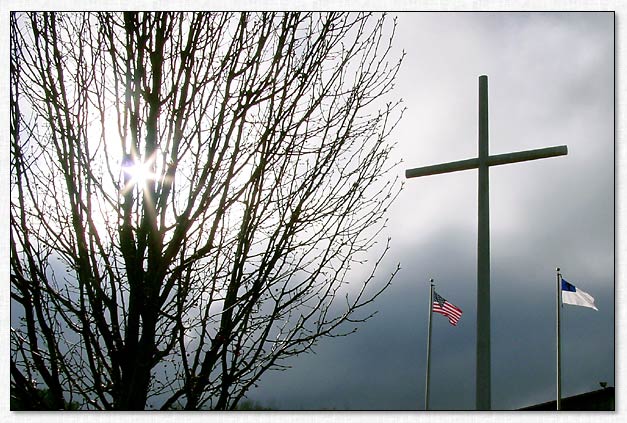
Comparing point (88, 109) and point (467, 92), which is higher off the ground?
point (467, 92)

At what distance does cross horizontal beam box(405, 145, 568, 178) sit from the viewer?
2.66 meters

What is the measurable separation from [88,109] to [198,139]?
1.20 feet

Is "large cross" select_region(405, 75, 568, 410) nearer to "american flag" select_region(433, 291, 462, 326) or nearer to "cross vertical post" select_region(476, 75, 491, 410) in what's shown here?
"cross vertical post" select_region(476, 75, 491, 410)

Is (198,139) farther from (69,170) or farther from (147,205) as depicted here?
(69,170)

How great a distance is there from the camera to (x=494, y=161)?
277 centimetres

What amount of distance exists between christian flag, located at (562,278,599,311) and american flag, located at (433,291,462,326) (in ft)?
1.45

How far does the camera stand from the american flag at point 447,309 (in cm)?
272

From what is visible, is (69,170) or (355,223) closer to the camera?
(69,170)

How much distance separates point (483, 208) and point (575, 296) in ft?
1.73

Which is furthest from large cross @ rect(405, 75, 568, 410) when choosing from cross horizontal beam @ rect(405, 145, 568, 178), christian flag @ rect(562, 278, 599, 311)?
christian flag @ rect(562, 278, 599, 311)

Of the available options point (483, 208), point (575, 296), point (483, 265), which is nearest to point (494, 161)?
point (483, 208)

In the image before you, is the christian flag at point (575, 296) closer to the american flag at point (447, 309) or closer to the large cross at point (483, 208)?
the large cross at point (483, 208)

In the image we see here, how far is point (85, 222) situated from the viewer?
6.41 ft
